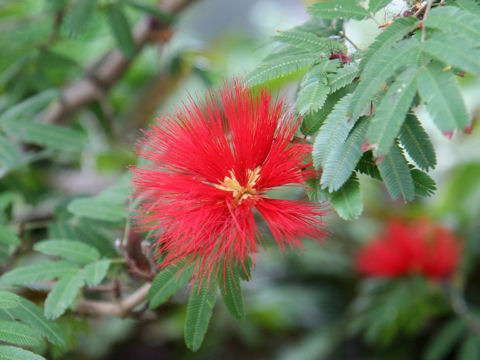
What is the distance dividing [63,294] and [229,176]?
15.3 inches

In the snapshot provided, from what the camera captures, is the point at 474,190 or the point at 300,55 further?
the point at 474,190

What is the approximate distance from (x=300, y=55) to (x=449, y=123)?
1.03ft

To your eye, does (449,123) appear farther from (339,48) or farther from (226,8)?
(226,8)

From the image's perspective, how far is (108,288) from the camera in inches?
42.2

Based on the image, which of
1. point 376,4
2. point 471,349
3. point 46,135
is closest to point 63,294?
point 46,135

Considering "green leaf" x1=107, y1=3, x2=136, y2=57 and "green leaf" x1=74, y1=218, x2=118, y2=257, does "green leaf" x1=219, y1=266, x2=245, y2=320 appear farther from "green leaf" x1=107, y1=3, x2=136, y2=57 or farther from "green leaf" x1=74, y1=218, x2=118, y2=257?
"green leaf" x1=107, y1=3, x2=136, y2=57

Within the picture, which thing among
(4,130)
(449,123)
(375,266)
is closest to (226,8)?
(375,266)

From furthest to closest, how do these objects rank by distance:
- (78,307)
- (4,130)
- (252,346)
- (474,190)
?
Answer: (474,190), (252,346), (4,130), (78,307)

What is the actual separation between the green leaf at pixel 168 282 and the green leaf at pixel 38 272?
0.19 metres

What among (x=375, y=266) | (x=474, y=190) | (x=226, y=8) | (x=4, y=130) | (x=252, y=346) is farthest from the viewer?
(x=226, y=8)

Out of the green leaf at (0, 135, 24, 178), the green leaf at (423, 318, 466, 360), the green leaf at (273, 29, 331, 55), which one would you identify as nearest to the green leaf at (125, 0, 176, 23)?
the green leaf at (0, 135, 24, 178)

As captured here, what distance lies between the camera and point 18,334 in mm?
804

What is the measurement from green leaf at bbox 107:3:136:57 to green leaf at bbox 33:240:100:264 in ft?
2.08

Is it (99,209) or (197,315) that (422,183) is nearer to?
(197,315)
